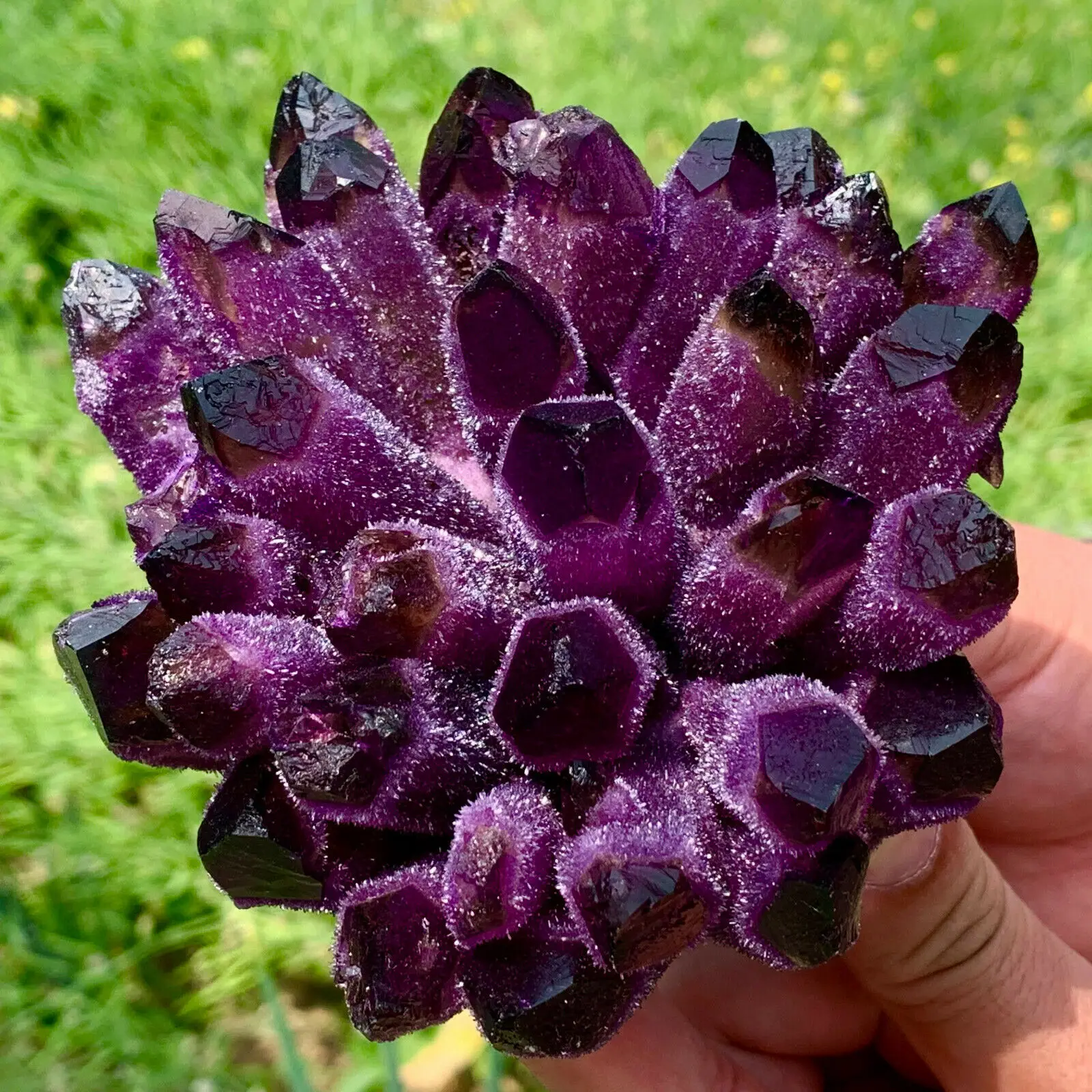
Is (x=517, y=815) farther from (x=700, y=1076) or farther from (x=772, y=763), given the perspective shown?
(x=700, y=1076)

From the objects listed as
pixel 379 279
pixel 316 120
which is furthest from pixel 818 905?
pixel 316 120

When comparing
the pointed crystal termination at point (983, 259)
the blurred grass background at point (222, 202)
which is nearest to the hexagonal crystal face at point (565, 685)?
the pointed crystal termination at point (983, 259)

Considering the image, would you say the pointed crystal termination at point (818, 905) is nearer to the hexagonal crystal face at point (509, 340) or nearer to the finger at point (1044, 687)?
the hexagonal crystal face at point (509, 340)

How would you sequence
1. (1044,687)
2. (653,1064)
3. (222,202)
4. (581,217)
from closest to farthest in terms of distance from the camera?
(581,217) < (653,1064) < (1044,687) < (222,202)

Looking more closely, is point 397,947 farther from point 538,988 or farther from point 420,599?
point 420,599

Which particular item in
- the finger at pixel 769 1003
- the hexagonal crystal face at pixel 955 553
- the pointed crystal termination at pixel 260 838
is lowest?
the finger at pixel 769 1003

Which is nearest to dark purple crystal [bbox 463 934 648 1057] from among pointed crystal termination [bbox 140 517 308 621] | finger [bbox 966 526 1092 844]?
pointed crystal termination [bbox 140 517 308 621]
